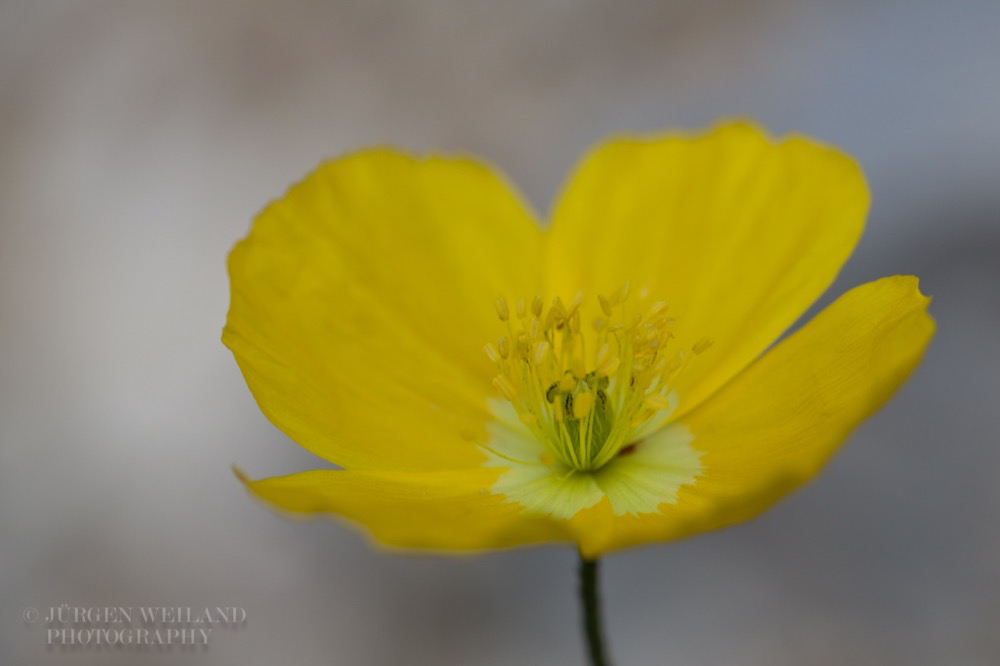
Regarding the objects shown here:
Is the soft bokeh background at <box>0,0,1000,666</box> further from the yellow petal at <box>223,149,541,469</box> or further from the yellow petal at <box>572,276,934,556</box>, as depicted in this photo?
the yellow petal at <box>572,276,934,556</box>

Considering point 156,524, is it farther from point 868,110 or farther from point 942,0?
point 942,0

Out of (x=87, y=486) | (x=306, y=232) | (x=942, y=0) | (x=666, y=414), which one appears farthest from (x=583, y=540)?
(x=942, y=0)

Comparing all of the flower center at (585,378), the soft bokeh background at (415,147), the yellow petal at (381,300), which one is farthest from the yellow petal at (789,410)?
the soft bokeh background at (415,147)

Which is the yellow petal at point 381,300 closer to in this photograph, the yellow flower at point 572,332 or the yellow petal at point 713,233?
the yellow flower at point 572,332

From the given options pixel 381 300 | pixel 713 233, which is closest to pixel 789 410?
pixel 713 233

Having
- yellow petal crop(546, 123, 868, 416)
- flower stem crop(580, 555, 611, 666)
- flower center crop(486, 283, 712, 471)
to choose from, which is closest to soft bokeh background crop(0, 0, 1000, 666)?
yellow petal crop(546, 123, 868, 416)

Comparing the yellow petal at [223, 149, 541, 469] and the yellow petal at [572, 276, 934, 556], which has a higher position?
the yellow petal at [223, 149, 541, 469]
